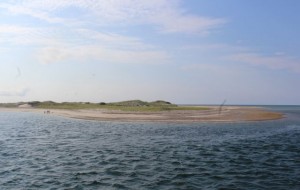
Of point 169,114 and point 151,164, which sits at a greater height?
point 169,114

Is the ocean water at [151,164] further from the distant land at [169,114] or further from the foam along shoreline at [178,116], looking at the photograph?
the distant land at [169,114]

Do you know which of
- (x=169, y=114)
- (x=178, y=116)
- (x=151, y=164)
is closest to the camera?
(x=151, y=164)

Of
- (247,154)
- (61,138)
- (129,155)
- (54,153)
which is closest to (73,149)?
(54,153)

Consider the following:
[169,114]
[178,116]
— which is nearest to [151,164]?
[178,116]

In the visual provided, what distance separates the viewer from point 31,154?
3306 cm

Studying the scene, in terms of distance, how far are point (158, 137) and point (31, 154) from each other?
57.5ft

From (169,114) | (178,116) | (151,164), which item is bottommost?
(151,164)

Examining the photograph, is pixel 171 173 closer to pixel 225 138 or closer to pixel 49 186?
pixel 49 186

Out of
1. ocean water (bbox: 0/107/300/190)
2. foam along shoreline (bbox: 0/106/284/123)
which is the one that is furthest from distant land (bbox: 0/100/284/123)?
ocean water (bbox: 0/107/300/190)

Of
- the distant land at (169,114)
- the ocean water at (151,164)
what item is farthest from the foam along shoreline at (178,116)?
the ocean water at (151,164)

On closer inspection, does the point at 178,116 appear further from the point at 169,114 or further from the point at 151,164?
the point at 151,164

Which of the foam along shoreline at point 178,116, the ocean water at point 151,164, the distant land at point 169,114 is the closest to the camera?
the ocean water at point 151,164

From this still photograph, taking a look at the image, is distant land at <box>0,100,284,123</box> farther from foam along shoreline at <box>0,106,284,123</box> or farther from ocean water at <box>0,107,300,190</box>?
ocean water at <box>0,107,300,190</box>

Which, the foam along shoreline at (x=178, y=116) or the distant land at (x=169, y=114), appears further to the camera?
the distant land at (x=169, y=114)
